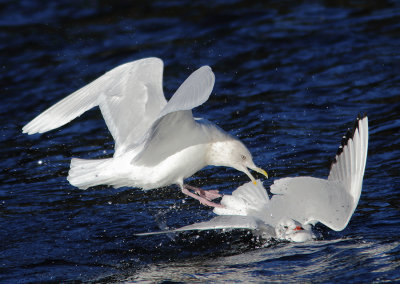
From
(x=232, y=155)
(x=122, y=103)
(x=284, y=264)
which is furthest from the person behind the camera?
(x=122, y=103)

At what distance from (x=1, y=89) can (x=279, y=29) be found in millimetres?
4411

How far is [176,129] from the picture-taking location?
644 cm

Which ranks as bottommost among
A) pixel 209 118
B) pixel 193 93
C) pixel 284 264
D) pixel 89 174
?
pixel 209 118

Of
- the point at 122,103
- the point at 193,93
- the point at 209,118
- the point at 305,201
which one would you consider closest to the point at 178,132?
the point at 122,103

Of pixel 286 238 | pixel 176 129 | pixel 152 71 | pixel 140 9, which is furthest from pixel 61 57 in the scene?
pixel 286 238

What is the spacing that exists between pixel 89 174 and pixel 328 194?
207cm

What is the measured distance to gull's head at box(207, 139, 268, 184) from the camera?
6.81 m

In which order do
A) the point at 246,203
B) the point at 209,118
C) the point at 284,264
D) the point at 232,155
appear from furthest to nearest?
the point at 209,118, the point at 232,155, the point at 246,203, the point at 284,264

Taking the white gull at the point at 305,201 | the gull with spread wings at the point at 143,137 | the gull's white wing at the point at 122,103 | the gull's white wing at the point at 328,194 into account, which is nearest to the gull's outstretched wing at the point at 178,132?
the gull with spread wings at the point at 143,137

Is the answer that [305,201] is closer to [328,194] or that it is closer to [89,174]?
[328,194]

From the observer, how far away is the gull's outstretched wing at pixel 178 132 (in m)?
5.84

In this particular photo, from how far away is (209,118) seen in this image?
948 centimetres

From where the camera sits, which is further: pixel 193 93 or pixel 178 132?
pixel 178 132

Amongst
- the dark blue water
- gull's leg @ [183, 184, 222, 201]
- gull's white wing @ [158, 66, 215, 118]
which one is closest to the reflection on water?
the dark blue water
